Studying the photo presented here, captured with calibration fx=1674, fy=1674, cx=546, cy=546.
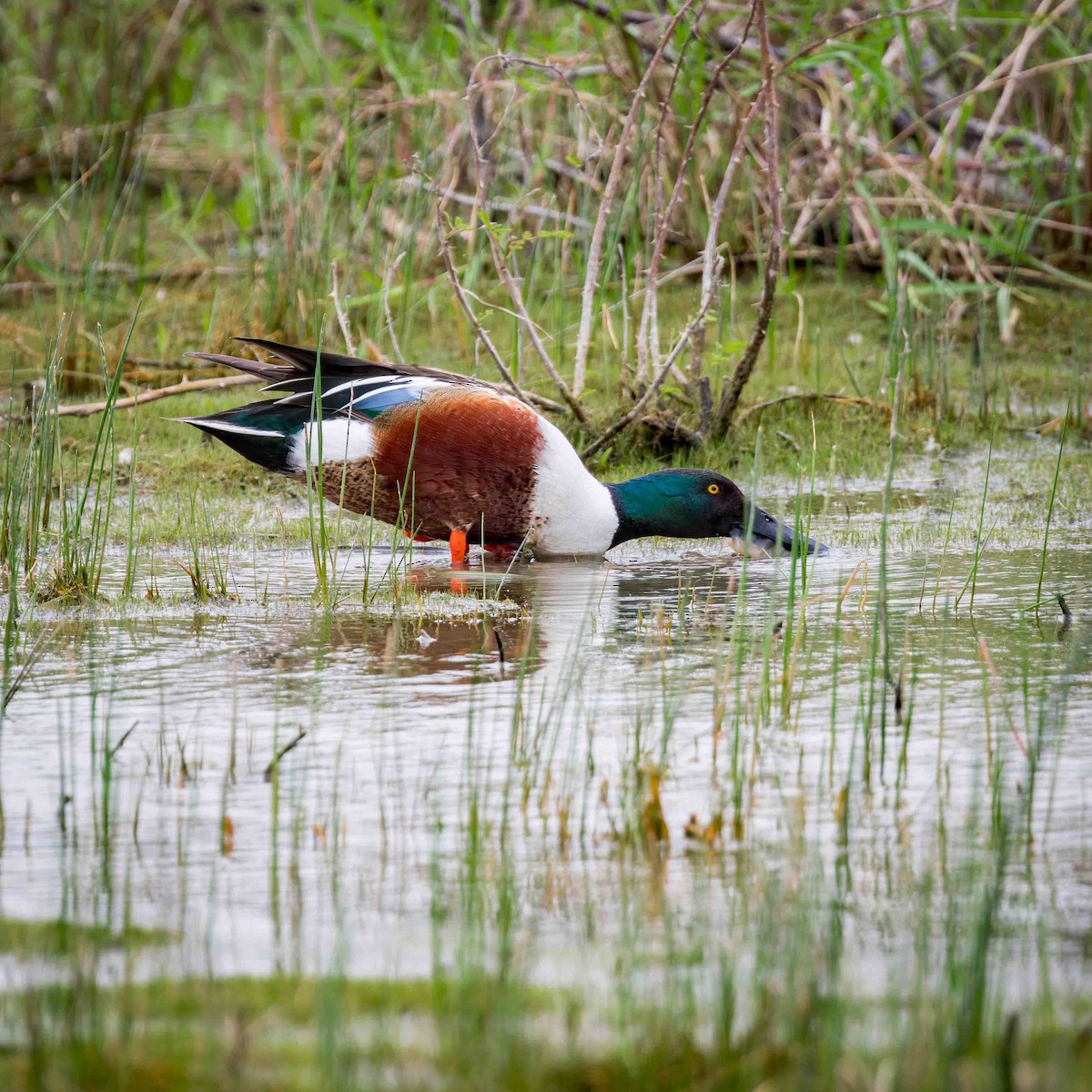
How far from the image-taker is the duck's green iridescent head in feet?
16.5

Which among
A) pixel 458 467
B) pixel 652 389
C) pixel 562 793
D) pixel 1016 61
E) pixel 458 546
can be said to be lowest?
pixel 562 793

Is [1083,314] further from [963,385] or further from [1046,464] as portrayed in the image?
[1046,464]

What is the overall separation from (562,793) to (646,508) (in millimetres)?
2389

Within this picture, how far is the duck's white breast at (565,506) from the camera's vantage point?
4.81 m

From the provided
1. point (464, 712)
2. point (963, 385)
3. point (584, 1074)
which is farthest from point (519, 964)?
point (963, 385)

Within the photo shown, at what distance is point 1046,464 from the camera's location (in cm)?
589

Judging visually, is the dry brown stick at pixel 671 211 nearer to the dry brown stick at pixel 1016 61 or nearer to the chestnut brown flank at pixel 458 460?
the chestnut brown flank at pixel 458 460

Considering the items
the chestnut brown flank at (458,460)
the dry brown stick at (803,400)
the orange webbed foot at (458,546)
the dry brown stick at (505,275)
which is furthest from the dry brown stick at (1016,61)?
the orange webbed foot at (458,546)

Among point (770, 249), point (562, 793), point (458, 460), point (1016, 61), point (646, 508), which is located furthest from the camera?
point (1016, 61)

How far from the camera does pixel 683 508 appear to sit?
5078 mm

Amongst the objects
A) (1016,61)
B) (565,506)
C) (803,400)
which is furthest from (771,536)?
(1016,61)

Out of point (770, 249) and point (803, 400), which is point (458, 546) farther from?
point (803, 400)

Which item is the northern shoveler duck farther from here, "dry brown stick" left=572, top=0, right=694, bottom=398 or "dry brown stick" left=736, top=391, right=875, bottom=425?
"dry brown stick" left=736, top=391, right=875, bottom=425

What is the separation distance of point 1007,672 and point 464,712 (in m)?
1.14
